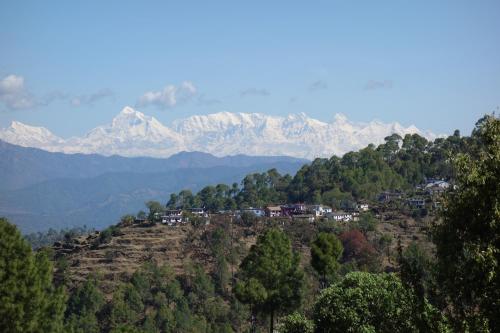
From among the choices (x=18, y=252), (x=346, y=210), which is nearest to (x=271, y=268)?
(x=18, y=252)

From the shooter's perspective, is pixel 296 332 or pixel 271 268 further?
pixel 271 268

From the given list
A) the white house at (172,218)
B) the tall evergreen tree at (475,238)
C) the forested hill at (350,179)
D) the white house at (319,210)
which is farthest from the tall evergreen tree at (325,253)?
the forested hill at (350,179)

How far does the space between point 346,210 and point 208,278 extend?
3760 centimetres

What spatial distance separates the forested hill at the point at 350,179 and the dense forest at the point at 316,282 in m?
0.69

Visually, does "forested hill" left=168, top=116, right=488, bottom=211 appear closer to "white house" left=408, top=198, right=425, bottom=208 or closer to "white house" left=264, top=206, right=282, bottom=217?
"white house" left=264, top=206, right=282, bottom=217

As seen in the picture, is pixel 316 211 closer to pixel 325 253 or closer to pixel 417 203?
→ pixel 417 203

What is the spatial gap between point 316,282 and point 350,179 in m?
45.8

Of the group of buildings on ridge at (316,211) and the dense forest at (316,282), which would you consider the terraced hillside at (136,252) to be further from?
the group of buildings on ridge at (316,211)

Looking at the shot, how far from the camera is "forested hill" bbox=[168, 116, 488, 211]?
→ 374 ft

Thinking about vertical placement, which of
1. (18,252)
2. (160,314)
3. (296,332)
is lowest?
(160,314)

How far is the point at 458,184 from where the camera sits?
13.0 metres

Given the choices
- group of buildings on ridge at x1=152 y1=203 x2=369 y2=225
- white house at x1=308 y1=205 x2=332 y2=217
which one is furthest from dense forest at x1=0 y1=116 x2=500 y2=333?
white house at x1=308 y1=205 x2=332 y2=217

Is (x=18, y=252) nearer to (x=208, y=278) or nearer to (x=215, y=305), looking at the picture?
(x=215, y=305)

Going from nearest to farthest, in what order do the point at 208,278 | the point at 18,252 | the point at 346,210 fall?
the point at 18,252, the point at 208,278, the point at 346,210
